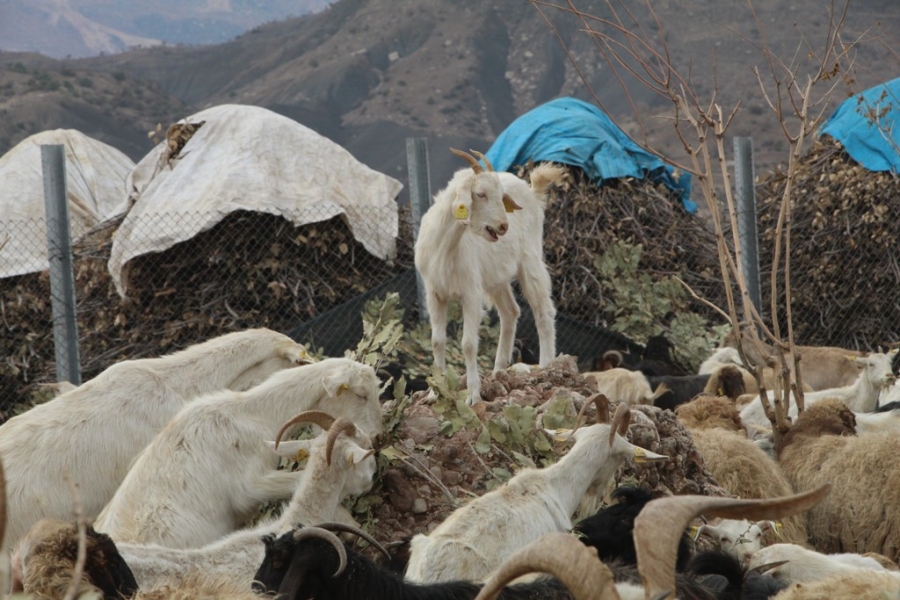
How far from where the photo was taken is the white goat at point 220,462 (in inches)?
190

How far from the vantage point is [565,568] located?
2764 mm

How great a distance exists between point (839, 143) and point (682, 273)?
7.56 feet

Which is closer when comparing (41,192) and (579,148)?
(41,192)

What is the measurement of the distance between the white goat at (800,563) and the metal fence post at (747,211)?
234 inches

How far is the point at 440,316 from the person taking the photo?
748 centimetres

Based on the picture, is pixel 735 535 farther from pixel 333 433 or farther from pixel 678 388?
pixel 678 388

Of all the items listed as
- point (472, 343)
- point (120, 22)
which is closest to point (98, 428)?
point (472, 343)

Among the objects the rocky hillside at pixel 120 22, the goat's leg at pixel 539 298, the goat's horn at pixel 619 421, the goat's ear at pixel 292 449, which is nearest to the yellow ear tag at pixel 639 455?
the goat's horn at pixel 619 421

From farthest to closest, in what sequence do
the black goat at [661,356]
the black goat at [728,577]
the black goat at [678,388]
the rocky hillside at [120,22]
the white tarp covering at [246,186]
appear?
1. the rocky hillside at [120,22]
2. the black goat at [661,356]
3. the white tarp covering at [246,186]
4. the black goat at [678,388]
5. the black goat at [728,577]

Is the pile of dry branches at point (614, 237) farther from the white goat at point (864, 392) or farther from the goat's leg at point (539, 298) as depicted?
the goat's leg at point (539, 298)

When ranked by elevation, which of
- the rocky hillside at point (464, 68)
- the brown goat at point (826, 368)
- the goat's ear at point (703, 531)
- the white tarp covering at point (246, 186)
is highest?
the rocky hillside at point (464, 68)

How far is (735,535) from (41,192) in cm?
828

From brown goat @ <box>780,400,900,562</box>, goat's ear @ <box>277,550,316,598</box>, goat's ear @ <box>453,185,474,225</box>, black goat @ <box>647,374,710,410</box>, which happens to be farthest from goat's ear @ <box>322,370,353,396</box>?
black goat @ <box>647,374,710,410</box>

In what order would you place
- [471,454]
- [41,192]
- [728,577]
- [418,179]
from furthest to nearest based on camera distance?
[41,192] < [418,179] < [471,454] < [728,577]
